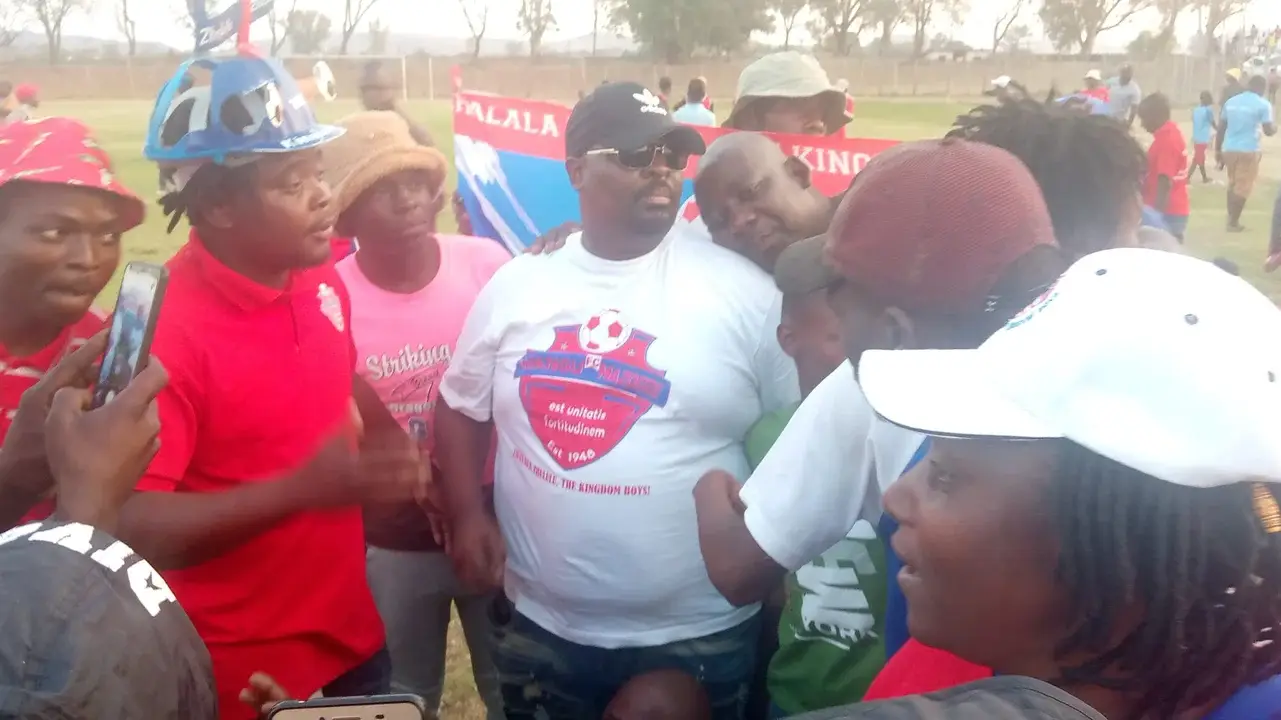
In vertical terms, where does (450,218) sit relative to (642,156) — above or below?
below

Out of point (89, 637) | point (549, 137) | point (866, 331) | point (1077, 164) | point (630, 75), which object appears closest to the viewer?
point (89, 637)

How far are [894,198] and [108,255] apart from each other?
154 centimetres

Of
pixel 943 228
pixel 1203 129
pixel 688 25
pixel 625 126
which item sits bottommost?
pixel 1203 129

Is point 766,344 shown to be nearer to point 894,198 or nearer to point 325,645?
point 894,198

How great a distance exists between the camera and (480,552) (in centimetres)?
245

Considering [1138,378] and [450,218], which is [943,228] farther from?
[450,218]

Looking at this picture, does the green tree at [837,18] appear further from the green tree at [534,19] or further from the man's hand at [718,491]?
the man's hand at [718,491]

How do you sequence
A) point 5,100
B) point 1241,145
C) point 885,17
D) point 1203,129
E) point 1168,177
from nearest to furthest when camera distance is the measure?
point 1168,177 < point 5,100 < point 1241,145 < point 1203,129 < point 885,17

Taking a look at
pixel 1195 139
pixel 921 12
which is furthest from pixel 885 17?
pixel 1195 139

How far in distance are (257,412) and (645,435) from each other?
31.6 inches

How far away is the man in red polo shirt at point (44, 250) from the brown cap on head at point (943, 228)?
4.74 feet

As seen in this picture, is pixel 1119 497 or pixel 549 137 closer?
pixel 1119 497

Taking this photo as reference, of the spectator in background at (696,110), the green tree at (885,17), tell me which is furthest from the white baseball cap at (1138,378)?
the green tree at (885,17)

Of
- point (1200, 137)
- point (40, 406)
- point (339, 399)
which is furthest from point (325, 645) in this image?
point (1200, 137)
